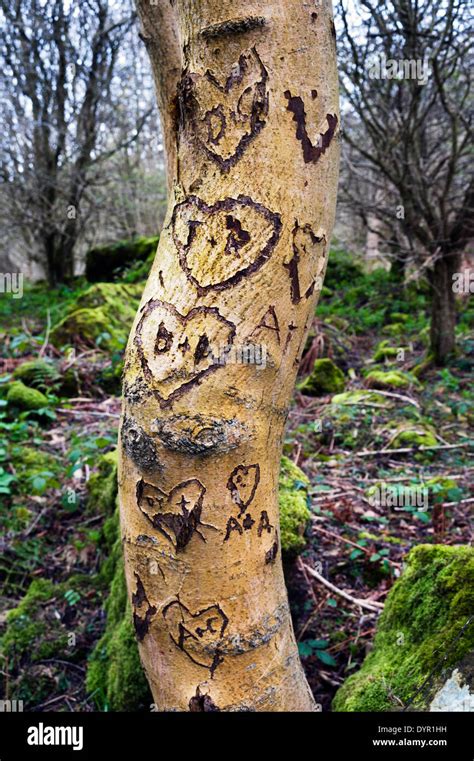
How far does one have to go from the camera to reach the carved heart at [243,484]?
125 cm

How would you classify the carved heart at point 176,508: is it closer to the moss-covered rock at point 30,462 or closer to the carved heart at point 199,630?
the carved heart at point 199,630

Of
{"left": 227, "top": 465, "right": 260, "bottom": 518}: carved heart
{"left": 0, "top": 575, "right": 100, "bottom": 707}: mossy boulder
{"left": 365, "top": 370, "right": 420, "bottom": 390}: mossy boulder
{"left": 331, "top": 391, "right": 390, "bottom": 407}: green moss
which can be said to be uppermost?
{"left": 227, "top": 465, "right": 260, "bottom": 518}: carved heart

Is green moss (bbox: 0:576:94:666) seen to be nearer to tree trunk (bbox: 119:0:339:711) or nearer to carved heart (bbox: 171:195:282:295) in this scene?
tree trunk (bbox: 119:0:339:711)

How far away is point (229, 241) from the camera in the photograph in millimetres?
1218

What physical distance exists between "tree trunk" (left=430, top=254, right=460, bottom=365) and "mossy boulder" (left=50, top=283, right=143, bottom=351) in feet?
13.5

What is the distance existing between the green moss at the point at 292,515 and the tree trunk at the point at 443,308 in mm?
5203

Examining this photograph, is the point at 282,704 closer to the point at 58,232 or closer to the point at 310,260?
the point at 310,260

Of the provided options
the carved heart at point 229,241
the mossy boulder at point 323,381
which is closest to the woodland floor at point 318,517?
the mossy boulder at point 323,381

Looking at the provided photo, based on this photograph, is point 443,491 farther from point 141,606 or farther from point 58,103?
point 58,103

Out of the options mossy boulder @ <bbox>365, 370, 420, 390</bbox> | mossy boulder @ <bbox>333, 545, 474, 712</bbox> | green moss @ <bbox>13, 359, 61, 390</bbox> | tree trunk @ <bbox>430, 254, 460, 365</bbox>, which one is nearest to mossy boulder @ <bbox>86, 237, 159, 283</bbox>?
tree trunk @ <bbox>430, 254, 460, 365</bbox>

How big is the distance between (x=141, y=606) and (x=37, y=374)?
4.59 metres

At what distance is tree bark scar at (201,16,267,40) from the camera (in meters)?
1.15

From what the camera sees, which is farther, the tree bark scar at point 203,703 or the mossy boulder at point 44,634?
the mossy boulder at point 44,634
